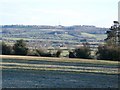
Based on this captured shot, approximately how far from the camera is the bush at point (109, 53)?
2456 inches

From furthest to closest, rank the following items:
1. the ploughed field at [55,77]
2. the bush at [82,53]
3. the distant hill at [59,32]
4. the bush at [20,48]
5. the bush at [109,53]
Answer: the distant hill at [59,32], the bush at [82,53], the bush at [20,48], the bush at [109,53], the ploughed field at [55,77]

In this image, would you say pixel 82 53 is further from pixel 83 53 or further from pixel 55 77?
pixel 55 77

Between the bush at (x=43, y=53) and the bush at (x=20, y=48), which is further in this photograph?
the bush at (x=43, y=53)

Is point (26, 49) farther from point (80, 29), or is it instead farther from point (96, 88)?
point (80, 29)

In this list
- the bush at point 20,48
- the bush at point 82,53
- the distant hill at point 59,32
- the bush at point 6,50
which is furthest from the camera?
the distant hill at point 59,32

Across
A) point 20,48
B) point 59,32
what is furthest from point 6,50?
point 59,32

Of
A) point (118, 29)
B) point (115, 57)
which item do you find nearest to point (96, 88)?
point (115, 57)

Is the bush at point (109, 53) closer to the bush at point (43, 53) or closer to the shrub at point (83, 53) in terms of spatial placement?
the shrub at point (83, 53)

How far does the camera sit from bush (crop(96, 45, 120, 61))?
62381 mm

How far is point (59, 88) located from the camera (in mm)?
18609

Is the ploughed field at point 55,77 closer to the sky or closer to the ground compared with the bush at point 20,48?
closer to the ground

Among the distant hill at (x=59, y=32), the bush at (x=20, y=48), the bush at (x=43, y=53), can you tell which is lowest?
the bush at (x=43, y=53)

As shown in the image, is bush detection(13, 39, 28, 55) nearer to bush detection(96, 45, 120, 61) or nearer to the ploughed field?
bush detection(96, 45, 120, 61)

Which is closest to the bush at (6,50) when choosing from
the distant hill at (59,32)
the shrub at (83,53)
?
the shrub at (83,53)
